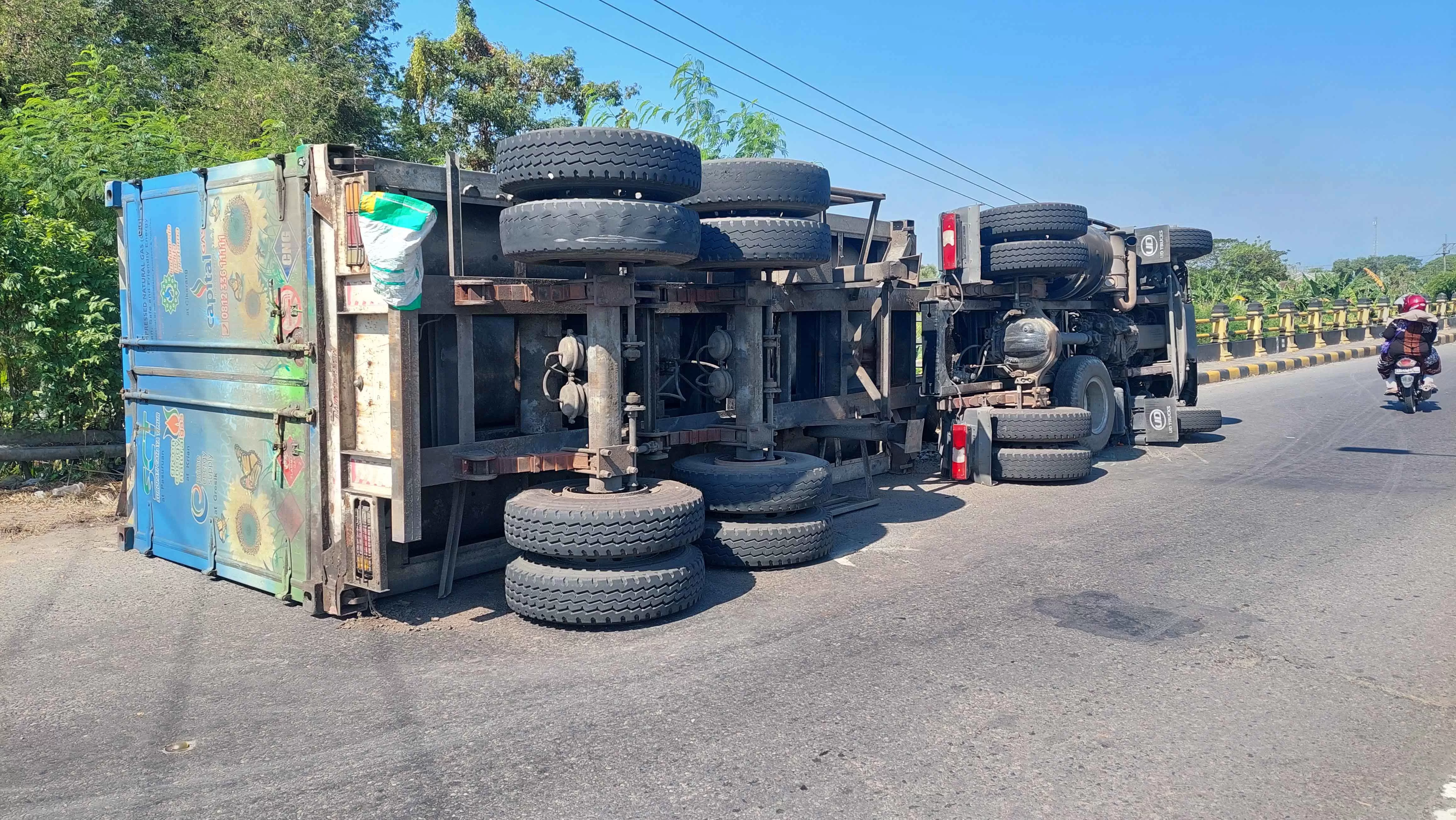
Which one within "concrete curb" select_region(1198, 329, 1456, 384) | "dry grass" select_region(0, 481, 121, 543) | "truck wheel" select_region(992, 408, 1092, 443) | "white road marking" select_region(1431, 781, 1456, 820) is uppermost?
"concrete curb" select_region(1198, 329, 1456, 384)

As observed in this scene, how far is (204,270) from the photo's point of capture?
19.0ft

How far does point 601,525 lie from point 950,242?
18.1ft

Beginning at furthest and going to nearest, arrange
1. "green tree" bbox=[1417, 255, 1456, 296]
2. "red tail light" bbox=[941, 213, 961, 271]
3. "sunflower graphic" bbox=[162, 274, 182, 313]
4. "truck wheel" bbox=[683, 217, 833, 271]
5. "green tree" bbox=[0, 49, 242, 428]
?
"green tree" bbox=[1417, 255, 1456, 296]
"red tail light" bbox=[941, 213, 961, 271]
"green tree" bbox=[0, 49, 242, 428]
"truck wheel" bbox=[683, 217, 833, 271]
"sunflower graphic" bbox=[162, 274, 182, 313]

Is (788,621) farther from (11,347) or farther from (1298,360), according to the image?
(1298,360)

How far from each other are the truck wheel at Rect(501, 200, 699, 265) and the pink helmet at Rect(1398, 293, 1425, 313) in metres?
12.5

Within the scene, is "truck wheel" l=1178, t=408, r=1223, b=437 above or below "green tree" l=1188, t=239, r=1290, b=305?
below

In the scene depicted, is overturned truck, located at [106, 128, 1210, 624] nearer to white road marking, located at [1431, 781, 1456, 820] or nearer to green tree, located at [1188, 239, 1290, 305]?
white road marking, located at [1431, 781, 1456, 820]

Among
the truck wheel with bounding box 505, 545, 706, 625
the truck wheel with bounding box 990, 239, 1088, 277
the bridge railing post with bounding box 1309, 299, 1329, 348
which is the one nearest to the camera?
the truck wheel with bounding box 505, 545, 706, 625

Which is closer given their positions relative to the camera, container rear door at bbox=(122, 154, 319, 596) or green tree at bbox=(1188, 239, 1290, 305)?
container rear door at bbox=(122, 154, 319, 596)

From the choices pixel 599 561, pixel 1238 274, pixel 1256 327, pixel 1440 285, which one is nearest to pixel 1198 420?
pixel 599 561

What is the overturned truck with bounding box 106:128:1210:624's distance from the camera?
4961mm

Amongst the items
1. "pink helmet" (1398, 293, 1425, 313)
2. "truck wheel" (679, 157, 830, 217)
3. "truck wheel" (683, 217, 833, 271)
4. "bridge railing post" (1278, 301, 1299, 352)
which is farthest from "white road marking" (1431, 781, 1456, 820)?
"bridge railing post" (1278, 301, 1299, 352)

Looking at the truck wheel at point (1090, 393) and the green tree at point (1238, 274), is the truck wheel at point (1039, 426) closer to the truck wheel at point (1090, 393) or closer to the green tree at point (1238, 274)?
the truck wheel at point (1090, 393)

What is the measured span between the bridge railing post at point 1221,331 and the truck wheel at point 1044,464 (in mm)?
15260
